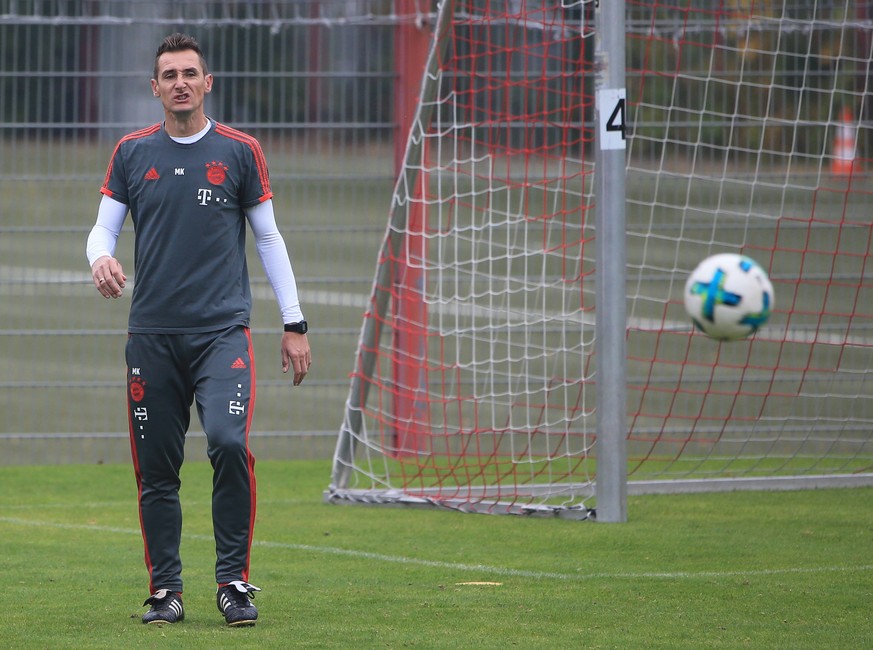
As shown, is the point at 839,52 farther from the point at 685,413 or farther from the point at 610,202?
the point at 610,202

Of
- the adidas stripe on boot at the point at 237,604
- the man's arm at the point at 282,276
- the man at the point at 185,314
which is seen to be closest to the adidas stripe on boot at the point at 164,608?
the man at the point at 185,314

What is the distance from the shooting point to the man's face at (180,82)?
192 inches

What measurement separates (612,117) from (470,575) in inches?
94.9

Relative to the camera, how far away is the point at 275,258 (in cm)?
509

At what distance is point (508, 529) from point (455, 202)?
2343 millimetres

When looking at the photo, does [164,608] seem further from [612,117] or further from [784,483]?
[784,483]

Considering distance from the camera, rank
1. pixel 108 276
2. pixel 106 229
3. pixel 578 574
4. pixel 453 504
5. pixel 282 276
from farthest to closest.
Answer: pixel 453 504, pixel 578 574, pixel 282 276, pixel 106 229, pixel 108 276

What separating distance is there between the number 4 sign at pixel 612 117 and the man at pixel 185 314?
251cm

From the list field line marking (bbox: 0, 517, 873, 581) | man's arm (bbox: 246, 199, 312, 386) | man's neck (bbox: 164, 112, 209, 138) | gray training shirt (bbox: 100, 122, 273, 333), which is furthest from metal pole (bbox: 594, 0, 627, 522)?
man's neck (bbox: 164, 112, 209, 138)

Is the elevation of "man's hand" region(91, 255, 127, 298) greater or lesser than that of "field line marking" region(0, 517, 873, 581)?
greater

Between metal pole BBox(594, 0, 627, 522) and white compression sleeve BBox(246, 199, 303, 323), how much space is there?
7.93ft

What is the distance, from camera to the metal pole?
7074 mm

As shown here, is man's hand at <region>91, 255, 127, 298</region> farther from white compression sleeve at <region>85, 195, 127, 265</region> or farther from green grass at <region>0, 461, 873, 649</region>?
green grass at <region>0, 461, 873, 649</region>

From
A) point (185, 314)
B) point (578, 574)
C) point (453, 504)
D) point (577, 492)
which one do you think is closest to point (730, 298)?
point (578, 574)
